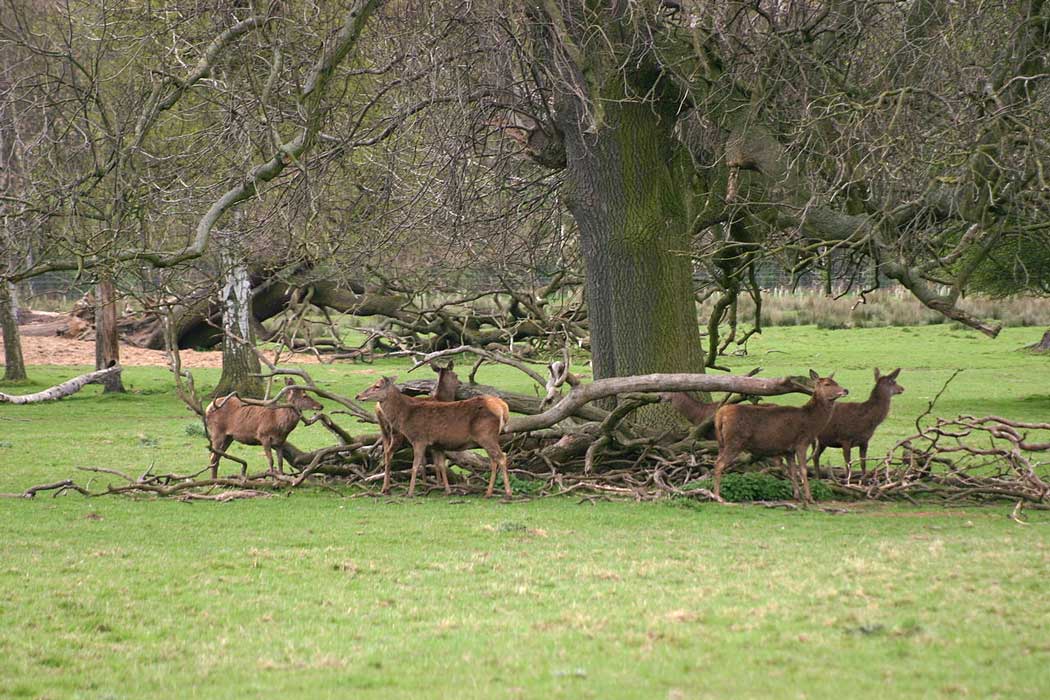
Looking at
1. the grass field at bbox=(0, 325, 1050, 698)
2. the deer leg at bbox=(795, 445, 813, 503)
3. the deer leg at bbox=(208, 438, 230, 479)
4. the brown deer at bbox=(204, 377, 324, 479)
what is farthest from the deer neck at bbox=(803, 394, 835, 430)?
the deer leg at bbox=(208, 438, 230, 479)

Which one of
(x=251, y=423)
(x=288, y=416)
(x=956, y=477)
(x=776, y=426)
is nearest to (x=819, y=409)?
(x=776, y=426)

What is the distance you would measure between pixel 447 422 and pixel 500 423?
0.59 m

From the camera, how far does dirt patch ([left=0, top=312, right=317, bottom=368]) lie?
36750mm

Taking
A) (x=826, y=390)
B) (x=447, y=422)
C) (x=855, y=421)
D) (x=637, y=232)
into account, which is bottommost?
(x=855, y=421)

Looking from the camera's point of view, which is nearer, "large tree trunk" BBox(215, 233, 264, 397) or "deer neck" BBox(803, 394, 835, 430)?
"deer neck" BBox(803, 394, 835, 430)

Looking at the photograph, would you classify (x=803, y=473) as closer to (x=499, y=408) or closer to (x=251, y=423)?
(x=499, y=408)

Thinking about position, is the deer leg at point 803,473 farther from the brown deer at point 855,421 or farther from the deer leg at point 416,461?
the deer leg at point 416,461

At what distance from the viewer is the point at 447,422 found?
13.3m

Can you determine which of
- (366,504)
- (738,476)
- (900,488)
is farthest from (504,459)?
(900,488)

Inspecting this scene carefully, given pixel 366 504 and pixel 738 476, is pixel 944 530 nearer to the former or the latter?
pixel 738 476

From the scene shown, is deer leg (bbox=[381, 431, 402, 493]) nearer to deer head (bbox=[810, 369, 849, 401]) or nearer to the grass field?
the grass field

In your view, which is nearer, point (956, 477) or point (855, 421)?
point (956, 477)

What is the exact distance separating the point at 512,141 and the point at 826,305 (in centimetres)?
3893

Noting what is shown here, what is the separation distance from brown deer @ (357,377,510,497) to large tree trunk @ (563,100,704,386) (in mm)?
2263
